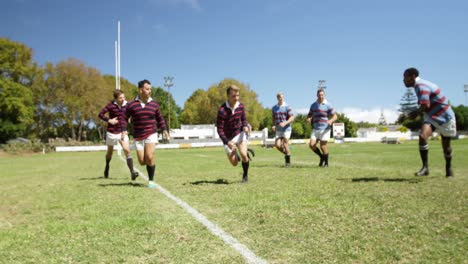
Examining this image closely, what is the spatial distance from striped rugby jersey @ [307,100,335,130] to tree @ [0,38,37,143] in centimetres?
4645

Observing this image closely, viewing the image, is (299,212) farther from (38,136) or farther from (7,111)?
(38,136)

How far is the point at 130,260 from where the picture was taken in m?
2.92

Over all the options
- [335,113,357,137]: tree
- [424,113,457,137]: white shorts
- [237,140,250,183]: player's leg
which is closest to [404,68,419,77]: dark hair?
[424,113,457,137]: white shorts

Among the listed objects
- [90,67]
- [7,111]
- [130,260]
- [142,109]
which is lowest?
[130,260]

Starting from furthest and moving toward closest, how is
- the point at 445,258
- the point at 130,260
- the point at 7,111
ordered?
1. the point at 7,111
2. the point at 130,260
3. the point at 445,258

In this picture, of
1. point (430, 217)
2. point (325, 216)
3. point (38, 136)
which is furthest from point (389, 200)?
point (38, 136)

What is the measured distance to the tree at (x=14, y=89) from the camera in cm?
4603

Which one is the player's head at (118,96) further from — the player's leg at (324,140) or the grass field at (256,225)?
the player's leg at (324,140)

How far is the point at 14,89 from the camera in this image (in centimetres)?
4641

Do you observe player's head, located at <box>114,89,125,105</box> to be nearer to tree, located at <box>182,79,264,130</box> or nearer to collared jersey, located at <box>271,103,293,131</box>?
collared jersey, located at <box>271,103,293,131</box>

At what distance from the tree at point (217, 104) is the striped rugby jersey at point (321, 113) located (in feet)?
216

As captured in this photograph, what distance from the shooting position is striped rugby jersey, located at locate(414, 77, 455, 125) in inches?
272

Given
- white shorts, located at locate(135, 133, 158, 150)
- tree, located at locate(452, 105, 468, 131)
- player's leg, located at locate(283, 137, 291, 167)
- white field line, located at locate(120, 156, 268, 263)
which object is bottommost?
white field line, located at locate(120, 156, 268, 263)

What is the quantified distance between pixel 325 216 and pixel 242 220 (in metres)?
0.98
